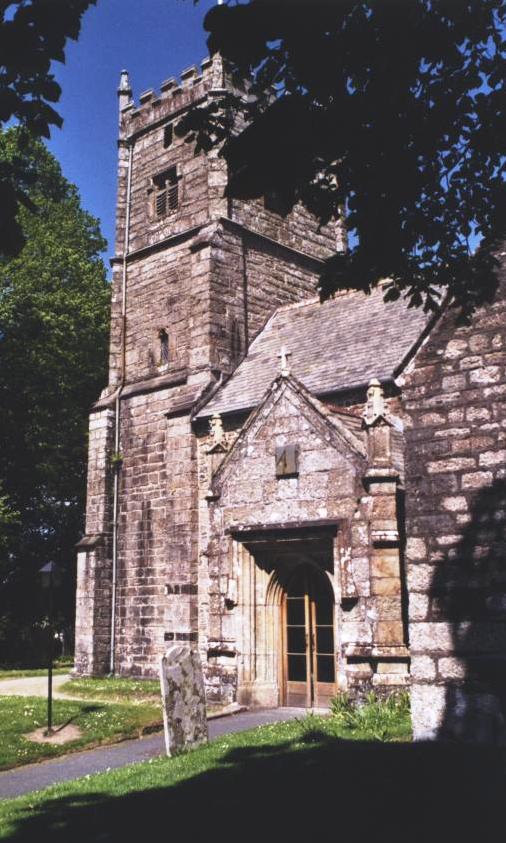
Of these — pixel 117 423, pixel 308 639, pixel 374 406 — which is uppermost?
pixel 117 423

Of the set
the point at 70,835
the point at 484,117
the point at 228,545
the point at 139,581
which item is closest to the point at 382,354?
the point at 228,545

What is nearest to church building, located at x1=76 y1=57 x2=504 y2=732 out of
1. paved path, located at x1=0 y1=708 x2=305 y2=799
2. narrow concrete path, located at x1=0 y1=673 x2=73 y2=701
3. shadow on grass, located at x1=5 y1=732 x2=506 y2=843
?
shadow on grass, located at x1=5 y1=732 x2=506 y2=843

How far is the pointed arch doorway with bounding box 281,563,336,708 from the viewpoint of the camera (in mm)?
12992

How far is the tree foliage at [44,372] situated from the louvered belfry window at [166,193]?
727cm

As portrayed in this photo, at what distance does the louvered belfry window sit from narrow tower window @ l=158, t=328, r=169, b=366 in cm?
367

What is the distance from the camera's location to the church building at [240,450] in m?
12.0

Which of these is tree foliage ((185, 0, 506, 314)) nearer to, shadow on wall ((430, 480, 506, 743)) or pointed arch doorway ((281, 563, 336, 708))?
shadow on wall ((430, 480, 506, 743))

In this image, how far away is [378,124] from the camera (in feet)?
15.6

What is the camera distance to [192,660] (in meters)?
10.2

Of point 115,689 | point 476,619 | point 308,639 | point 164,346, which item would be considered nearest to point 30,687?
Result: point 115,689

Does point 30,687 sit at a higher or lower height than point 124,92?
lower

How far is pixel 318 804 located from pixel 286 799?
34 cm

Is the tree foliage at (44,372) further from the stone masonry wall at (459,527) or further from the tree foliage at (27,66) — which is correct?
the tree foliage at (27,66)

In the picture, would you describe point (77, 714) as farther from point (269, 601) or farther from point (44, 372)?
point (44, 372)
